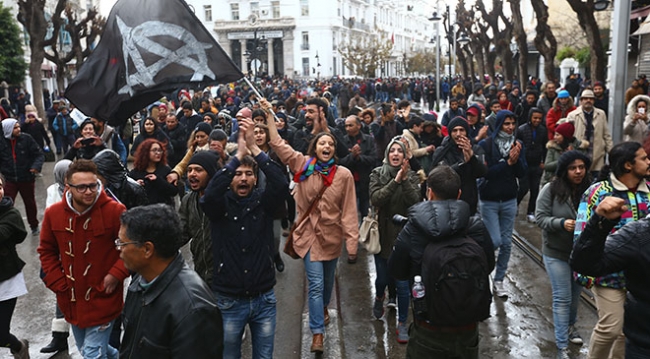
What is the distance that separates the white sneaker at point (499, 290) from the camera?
6.52 m

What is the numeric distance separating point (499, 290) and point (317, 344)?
92.8 inches

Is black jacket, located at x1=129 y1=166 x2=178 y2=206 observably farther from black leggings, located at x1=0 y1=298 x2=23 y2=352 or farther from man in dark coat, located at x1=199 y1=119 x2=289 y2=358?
man in dark coat, located at x1=199 y1=119 x2=289 y2=358

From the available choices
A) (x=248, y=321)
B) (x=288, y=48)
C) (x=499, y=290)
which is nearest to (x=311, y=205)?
(x=248, y=321)

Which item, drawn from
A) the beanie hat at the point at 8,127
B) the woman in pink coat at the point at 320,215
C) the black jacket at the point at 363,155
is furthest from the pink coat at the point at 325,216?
the beanie hat at the point at 8,127

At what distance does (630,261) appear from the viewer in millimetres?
3143

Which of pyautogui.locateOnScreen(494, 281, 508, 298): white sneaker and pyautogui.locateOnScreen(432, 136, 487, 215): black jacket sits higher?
pyautogui.locateOnScreen(432, 136, 487, 215): black jacket

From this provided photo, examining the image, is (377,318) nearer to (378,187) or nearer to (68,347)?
(378,187)

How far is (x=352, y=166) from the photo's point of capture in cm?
838

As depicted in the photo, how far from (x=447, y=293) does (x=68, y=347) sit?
12.7 feet

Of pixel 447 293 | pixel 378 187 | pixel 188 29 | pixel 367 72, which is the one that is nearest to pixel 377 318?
pixel 378 187

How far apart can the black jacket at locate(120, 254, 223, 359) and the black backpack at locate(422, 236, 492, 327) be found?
1373mm

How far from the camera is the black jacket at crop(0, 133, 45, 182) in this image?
30.0 feet

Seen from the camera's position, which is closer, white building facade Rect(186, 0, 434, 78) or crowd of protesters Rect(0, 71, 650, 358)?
crowd of protesters Rect(0, 71, 650, 358)

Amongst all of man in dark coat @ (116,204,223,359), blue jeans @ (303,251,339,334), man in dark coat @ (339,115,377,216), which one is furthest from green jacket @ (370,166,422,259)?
man in dark coat @ (116,204,223,359)
